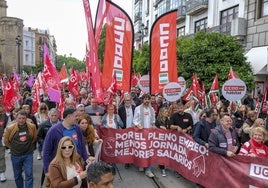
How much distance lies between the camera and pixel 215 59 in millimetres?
17469

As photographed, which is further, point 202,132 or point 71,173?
point 202,132

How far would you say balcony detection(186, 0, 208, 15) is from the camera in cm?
2562

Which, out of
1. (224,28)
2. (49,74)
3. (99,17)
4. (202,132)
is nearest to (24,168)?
(202,132)

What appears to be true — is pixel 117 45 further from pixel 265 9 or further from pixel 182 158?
pixel 265 9

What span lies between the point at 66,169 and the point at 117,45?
4707 millimetres

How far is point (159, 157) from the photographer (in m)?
7.09

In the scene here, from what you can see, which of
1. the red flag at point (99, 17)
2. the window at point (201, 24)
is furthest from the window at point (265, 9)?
the red flag at point (99, 17)

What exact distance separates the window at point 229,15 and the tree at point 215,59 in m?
5.08

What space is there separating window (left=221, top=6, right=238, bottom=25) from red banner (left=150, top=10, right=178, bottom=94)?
1494 centimetres

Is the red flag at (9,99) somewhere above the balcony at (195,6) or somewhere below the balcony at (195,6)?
below

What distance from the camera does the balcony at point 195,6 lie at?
25.6 m

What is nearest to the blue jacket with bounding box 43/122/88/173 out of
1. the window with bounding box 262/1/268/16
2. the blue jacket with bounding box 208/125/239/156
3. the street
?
the street

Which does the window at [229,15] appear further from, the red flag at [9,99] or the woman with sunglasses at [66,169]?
the woman with sunglasses at [66,169]

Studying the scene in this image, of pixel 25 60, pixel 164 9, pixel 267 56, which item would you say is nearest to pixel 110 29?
pixel 267 56
